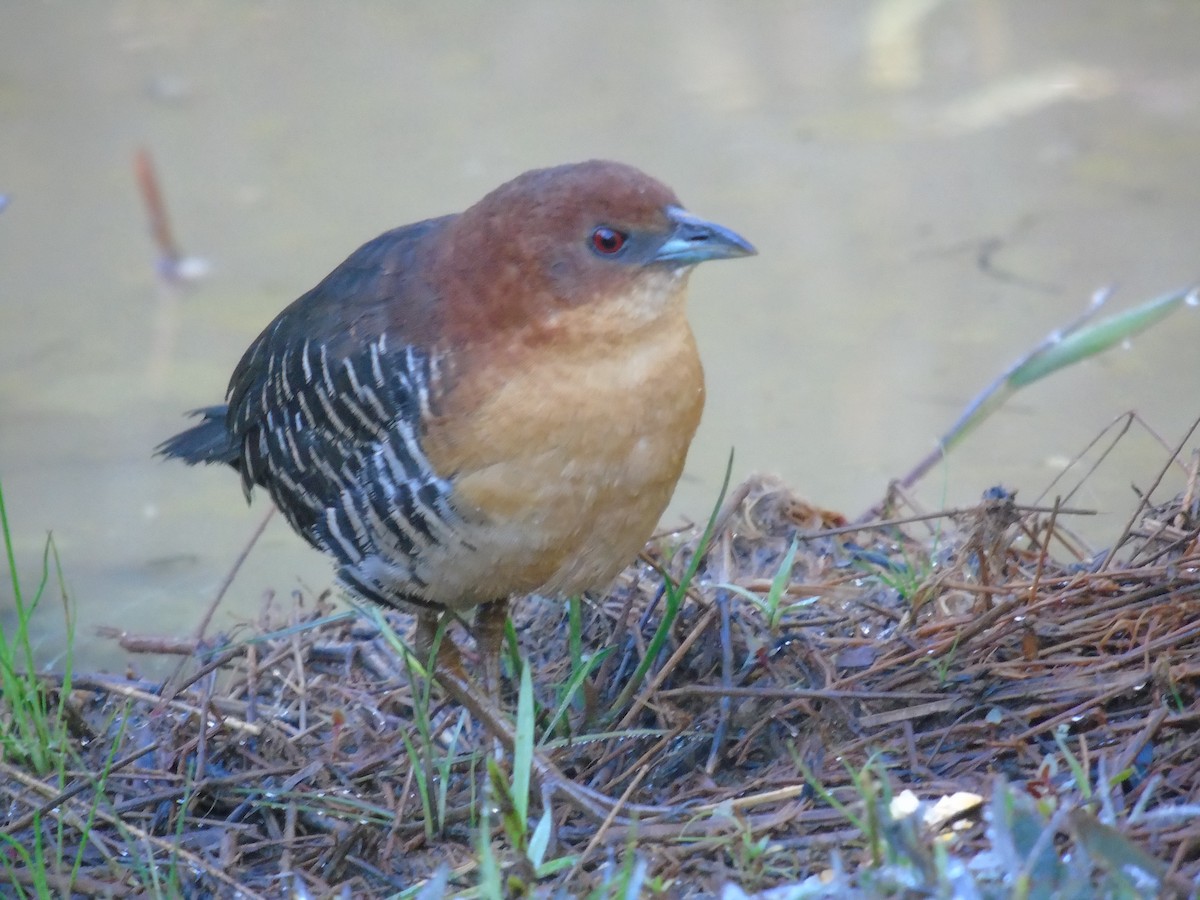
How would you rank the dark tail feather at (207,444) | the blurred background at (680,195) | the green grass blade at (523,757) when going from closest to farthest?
1. the green grass blade at (523,757)
2. the dark tail feather at (207,444)
3. the blurred background at (680,195)

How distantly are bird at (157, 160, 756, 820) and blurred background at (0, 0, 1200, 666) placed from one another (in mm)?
1339

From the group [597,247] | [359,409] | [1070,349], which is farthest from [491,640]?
[1070,349]

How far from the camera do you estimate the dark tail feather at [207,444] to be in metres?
3.61

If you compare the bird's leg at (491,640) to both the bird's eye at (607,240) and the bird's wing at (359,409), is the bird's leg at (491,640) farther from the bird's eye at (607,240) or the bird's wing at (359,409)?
the bird's eye at (607,240)

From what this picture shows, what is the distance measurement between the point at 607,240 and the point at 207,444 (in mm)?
1400

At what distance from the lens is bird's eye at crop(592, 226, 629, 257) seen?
2.77 meters

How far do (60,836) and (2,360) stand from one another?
3.94 metres

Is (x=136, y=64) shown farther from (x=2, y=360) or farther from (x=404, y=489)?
(x=404, y=489)

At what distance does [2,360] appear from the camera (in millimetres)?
6176

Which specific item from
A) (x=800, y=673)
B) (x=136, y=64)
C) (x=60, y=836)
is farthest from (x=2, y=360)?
(x=800, y=673)

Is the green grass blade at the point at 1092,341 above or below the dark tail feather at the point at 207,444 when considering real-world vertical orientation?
below

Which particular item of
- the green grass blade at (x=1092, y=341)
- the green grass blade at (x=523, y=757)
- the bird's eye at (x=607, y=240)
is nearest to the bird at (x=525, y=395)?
the bird's eye at (x=607, y=240)

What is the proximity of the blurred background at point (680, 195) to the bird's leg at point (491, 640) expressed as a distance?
1045 mm

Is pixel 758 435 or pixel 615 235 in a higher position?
pixel 615 235
